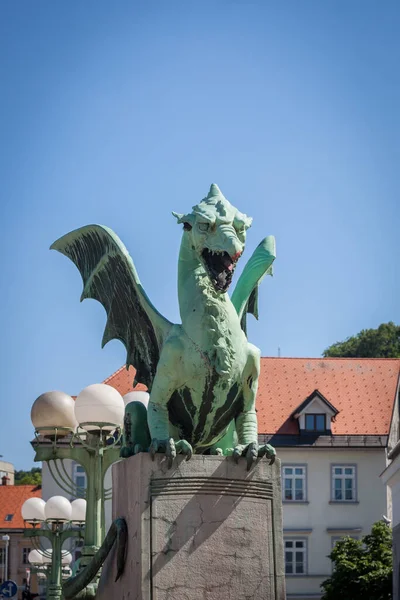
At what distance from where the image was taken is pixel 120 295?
10680 millimetres

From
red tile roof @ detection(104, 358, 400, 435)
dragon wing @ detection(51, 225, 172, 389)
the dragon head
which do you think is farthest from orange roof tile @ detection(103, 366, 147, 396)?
the dragon head

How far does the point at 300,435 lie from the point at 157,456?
3744cm

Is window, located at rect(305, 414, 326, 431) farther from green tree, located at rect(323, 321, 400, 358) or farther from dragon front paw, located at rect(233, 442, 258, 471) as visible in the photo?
dragon front paw, located at rect(233, 442, 258, 471)

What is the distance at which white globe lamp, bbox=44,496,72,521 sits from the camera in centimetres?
1997

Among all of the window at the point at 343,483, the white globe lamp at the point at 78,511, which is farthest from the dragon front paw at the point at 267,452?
the window at the point at 343,483

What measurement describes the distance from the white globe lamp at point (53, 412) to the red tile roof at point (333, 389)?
30.9 m

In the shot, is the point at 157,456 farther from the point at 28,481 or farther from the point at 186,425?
the point at 28,481

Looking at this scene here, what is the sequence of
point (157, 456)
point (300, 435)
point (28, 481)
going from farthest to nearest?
point (28, 481) → point (300, 435) → point (157, 456)

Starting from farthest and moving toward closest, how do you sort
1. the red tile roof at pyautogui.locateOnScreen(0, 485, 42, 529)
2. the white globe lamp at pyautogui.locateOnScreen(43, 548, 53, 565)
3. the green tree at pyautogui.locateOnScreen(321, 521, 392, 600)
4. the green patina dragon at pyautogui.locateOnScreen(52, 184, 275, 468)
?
the red tile roof at pyautogui.locateOnScreen(0, 485, 42, 529)
the green tree at pyautogui.locateOnScreen(321, 521, 392, 600)
the white globe lamp at pyautogui.locateOnScreen(43, 548, 53, 565)
the green patina dragon at pyautogui.locateOnScreen(52, 184, 275, 468)

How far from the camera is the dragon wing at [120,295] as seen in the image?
10312 mm

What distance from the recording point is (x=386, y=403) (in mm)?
47781

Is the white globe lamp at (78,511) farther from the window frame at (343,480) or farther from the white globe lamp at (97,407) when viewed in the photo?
the window frame at (343,480)

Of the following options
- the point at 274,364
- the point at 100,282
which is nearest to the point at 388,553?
the point at 274,364

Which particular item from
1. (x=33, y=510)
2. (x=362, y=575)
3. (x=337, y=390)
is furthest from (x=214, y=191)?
(x=337, y=390)
